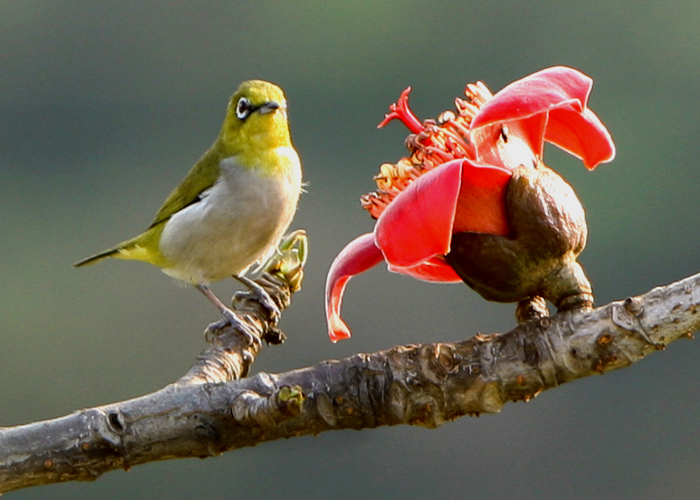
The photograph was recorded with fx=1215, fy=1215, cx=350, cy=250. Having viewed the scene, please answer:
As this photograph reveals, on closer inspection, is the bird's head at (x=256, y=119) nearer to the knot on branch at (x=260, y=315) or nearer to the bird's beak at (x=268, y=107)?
the bird's beak at (x=268, y=107)

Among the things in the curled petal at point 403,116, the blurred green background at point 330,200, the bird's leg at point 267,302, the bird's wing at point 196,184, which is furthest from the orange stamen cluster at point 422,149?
the blurred green background at point 330,200

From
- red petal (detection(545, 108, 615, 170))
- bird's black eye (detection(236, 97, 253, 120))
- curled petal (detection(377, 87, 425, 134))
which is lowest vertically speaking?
red petal (detection(545, 108, 615, 170))

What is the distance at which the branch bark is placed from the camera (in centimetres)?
154

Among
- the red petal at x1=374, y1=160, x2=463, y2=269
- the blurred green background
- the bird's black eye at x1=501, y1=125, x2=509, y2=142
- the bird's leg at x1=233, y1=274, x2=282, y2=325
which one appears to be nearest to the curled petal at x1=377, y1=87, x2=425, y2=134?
the bird's black eye at x1=501, y1=125, x2=509, y2=142

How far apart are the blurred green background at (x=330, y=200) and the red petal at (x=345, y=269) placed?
19785 mm

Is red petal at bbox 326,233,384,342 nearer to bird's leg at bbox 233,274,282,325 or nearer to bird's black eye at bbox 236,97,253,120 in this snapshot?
bird's leg at bbox 233,274,282,325

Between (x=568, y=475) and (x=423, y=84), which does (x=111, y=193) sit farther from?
(x=568, y=475)

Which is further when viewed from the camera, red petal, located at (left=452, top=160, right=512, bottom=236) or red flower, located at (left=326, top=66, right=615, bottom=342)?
red petal, located at (left=452, top=160, right=512, bottom=236)

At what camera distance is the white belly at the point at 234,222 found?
13.3ft

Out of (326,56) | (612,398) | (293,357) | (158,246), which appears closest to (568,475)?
(612,398)

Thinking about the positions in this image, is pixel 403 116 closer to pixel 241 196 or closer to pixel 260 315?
pixel 260 315

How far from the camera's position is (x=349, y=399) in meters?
1.57

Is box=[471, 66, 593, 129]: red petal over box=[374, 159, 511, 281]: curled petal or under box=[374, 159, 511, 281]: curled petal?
over

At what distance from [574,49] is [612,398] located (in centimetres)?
1069
